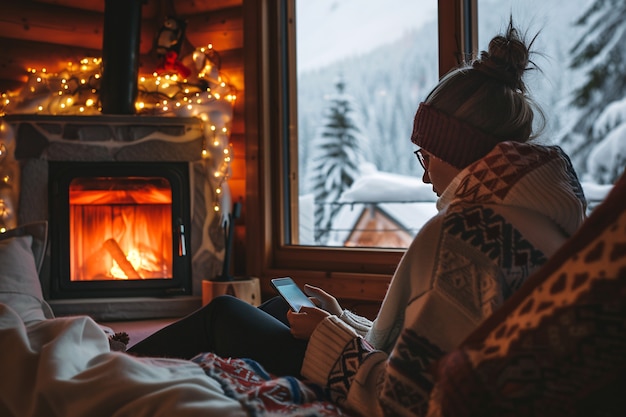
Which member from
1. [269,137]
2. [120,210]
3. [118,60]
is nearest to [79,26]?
[118,60]

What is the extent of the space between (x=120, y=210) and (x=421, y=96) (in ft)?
5.08

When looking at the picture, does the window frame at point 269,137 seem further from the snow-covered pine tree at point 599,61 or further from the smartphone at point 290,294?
the smartphone at point 290,294

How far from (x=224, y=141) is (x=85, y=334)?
2.41m

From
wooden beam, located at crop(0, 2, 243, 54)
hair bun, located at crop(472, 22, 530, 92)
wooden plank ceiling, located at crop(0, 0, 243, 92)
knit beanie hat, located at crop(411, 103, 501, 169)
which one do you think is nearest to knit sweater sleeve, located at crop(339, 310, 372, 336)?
knit beanie hat, located at crop(411, 103, 501, 169)

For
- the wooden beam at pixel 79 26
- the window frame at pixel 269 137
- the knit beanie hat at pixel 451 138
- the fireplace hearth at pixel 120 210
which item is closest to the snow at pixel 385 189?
the window frame at pixel 269 137

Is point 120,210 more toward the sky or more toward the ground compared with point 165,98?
more toward the ground

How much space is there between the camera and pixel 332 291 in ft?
11.5

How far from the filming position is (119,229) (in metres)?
3.61

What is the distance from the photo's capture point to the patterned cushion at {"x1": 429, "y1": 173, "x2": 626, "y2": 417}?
0.74 metres

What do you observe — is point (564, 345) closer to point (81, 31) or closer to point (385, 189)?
point (385, 189)

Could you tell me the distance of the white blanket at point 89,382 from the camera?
44.1 inches

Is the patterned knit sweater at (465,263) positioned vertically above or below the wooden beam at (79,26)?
below

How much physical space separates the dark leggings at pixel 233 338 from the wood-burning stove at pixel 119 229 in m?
1.98

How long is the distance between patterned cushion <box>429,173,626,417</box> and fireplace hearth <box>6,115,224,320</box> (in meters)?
2.91
